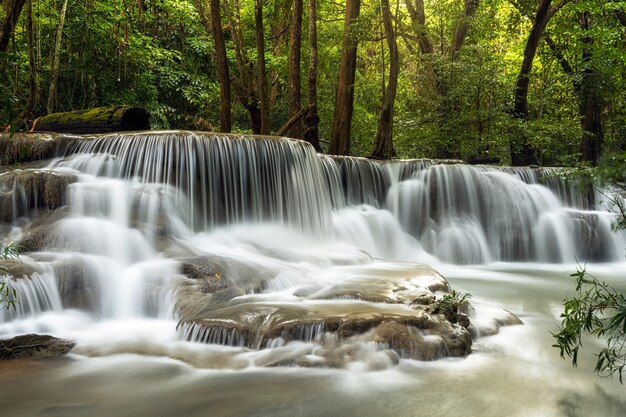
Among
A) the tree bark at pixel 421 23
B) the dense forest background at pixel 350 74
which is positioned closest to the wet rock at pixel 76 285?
the dense forest background at pixel 350 74

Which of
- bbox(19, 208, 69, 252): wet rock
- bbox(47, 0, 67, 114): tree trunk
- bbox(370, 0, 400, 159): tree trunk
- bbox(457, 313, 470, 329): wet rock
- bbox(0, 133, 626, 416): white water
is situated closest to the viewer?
bbox(0, 133, 626, 416): white water

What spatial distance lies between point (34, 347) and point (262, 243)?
442cm

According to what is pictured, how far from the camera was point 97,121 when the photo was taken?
35.4ft

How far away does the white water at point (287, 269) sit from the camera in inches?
155

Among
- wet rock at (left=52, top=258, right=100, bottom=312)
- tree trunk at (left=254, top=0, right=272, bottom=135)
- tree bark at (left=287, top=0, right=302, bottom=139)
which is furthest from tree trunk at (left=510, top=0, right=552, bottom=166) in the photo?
wet rock at (left=52, top=258, right=100, bottom=312)

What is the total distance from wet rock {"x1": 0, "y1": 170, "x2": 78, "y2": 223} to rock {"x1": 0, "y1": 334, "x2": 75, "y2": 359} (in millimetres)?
2971

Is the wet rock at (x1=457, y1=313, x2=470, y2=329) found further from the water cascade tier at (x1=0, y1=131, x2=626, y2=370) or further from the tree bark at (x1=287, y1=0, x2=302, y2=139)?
the tree bark at (x1=287, y1=0, x2=302, y2=139)

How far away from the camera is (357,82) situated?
72.1 ft

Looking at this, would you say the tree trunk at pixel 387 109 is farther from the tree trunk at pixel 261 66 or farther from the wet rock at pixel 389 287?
the wet rock at pixel 389 287

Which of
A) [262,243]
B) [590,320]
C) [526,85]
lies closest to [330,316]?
[590,320]

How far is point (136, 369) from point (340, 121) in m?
11.4

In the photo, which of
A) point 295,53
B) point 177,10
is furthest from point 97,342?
point 177,10

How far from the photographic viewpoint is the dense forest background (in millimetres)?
13695

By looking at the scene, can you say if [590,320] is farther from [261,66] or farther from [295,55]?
[295,55]
